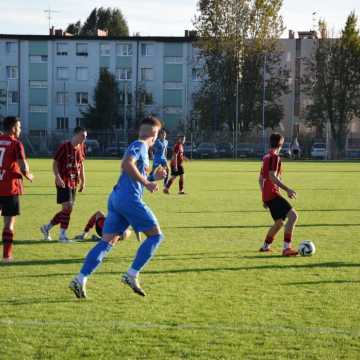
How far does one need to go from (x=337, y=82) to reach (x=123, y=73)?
22.7 m

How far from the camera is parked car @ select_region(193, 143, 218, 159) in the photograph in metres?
65.3

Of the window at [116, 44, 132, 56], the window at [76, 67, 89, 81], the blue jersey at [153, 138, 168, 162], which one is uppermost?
the window at [116, 44, 132, 56]

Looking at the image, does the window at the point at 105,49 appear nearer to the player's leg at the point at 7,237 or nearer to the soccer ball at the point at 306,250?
the soccer ball at the point at 306,250

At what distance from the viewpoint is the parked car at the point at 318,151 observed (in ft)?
214

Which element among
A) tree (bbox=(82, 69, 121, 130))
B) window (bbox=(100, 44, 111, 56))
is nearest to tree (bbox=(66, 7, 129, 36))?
window (bbox=(100, 44, 111, 56))

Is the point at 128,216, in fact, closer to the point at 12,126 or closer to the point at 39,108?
the point at 12,126

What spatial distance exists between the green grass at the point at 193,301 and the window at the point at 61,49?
219 feet

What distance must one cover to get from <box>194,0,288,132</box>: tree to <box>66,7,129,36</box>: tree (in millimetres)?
33873

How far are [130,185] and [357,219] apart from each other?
9634mm

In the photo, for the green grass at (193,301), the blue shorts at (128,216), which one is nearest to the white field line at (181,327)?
the green grass at (193,301)

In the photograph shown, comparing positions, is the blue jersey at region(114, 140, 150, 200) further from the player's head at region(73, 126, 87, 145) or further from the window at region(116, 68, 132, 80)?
the window at region(116, 68, 132, 80)

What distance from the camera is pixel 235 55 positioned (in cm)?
6969

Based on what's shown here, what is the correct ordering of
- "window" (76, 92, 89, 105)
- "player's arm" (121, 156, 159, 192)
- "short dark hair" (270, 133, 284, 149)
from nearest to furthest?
"player's arm" (121, 156, 159, 192), "short dark hair" (270, 133, 284, 149), "window" (76, 92, 89, 105)

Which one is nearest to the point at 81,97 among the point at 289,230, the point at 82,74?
the point at 82,74
